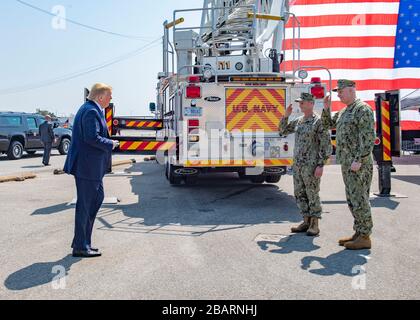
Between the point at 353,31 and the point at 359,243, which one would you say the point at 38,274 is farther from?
the point at 353,31

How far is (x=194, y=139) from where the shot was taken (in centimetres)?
777

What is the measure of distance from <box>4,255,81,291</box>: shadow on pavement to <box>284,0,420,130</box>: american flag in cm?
1459

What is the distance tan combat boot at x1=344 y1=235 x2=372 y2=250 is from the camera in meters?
4.89

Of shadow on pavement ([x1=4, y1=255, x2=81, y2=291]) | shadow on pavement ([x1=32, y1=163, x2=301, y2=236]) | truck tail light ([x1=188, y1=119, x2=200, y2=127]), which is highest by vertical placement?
truck tail light ([x1=188, y1=119, x2=200, y2=127])

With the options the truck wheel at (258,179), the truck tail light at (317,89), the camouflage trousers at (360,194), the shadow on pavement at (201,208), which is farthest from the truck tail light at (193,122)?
the camouflage trousers at (360,194)

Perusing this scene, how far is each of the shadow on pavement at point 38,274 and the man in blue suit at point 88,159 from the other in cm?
26

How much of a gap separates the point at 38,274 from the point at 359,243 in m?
3.33

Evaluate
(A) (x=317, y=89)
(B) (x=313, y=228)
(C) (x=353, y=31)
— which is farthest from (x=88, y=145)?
(C) (x=353, y=31)

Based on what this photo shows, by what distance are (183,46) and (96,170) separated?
6558 millimetres

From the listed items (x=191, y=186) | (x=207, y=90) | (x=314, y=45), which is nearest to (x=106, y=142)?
(x=207, y=90)

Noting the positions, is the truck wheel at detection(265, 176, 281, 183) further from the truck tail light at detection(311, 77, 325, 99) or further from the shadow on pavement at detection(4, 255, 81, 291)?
the shadow on pavement at detection(4, 255, 81, 291)

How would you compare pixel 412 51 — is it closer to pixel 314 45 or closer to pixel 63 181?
pixel 314 45

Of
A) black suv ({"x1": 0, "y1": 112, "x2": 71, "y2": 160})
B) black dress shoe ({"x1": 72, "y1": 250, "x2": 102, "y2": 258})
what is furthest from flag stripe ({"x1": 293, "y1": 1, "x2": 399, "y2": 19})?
black dress shoe ({"x1": 72, "y1": 250, "x2": 102, "y2": 258})

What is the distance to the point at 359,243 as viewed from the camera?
16.1 ft
